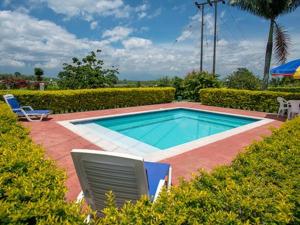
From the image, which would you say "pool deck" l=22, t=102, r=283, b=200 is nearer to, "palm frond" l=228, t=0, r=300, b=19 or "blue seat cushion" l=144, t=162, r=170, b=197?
"blue seat cushion" l=144, t=162, r=170, b=197

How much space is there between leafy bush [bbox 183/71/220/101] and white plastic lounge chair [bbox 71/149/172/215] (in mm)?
15283

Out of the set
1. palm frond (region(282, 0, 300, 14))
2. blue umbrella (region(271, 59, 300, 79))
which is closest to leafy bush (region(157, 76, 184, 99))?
palm frond (region(282, 0, 300, 14))

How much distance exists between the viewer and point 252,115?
11766 millimetres

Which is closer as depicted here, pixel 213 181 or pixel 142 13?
pixel 213 181

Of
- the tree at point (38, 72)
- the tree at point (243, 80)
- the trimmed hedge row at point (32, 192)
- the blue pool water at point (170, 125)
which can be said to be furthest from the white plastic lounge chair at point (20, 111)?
the tree at point (243, 80)

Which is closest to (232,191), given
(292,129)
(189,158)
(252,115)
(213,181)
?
(213,181)

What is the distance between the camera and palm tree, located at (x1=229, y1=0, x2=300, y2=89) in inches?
585

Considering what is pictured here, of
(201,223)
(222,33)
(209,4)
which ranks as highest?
(209,4)

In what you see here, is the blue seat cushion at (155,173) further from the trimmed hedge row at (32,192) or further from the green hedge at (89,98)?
the green hedge at (89,98)

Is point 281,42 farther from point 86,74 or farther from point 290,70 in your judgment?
point 86,74

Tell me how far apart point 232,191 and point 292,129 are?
298 cm

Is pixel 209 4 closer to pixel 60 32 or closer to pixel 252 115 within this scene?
pixel 252 115

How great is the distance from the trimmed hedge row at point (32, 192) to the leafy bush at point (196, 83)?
51.3 feet

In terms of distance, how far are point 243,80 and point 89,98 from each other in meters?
14.1
